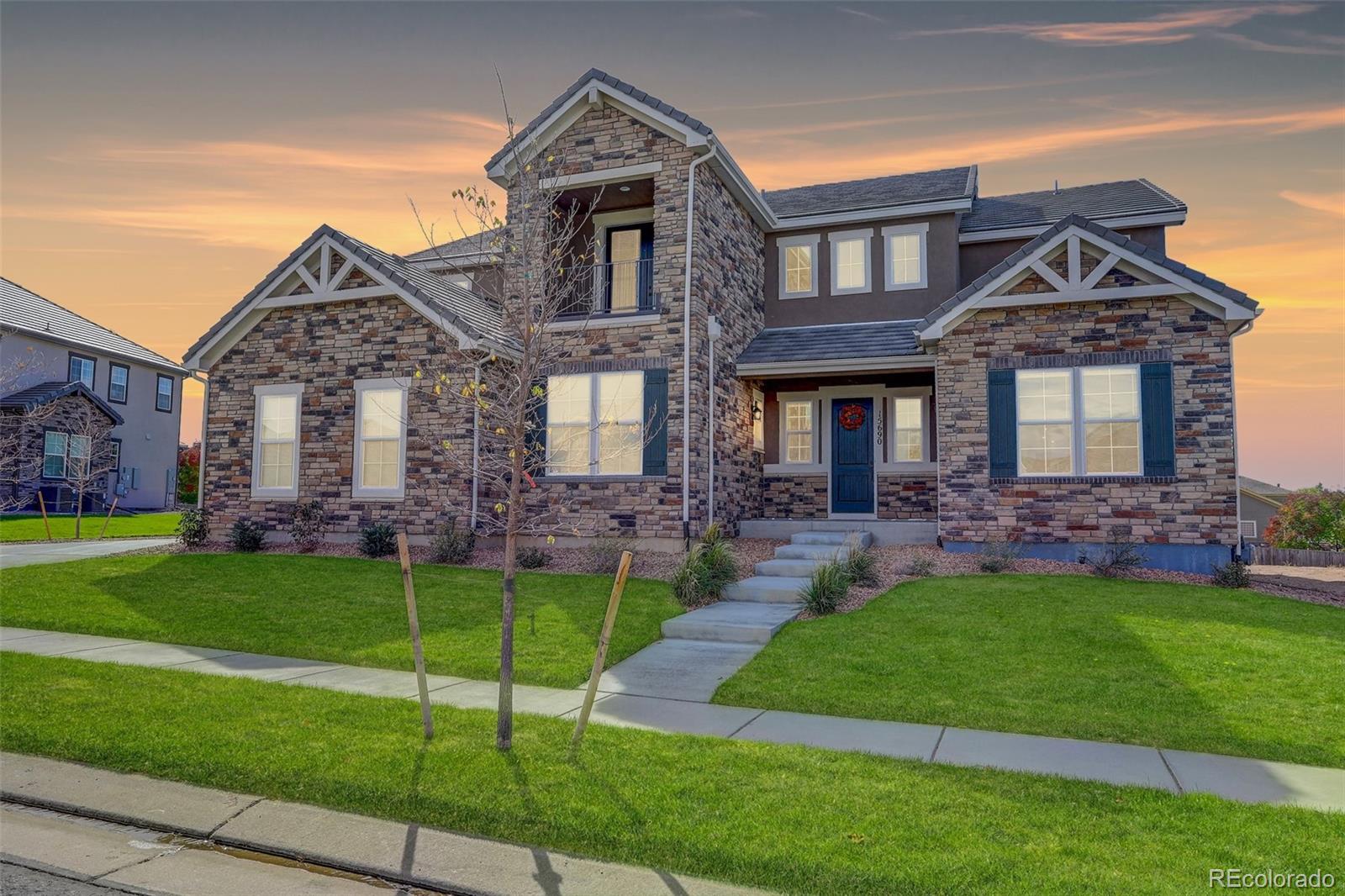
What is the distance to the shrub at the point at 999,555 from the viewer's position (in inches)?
475

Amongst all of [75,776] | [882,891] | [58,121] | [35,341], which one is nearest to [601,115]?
[58,121]

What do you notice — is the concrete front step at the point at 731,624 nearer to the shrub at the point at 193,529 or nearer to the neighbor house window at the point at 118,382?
the shrub at the point at 193,529

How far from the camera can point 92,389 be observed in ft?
105

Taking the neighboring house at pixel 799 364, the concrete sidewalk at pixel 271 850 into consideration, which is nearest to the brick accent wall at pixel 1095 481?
the neighboring house at pixel 799 364

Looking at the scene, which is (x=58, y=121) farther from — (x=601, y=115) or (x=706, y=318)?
(x=706, y=318)

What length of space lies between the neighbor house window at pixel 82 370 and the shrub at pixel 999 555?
33.3 m

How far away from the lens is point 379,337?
595 inches

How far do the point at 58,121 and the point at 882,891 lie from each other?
15.1 meters

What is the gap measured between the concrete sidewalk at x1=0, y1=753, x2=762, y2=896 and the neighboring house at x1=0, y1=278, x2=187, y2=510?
2500cm

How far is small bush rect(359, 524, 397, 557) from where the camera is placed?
14.0 m

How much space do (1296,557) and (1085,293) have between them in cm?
829

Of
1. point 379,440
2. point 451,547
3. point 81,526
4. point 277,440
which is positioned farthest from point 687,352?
point 81,526

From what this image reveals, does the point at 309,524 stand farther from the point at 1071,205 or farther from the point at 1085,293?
the point at 1071,205

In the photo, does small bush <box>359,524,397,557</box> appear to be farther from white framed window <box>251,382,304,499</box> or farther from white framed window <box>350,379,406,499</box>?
white framed window <box>251,382,304,499</box>
